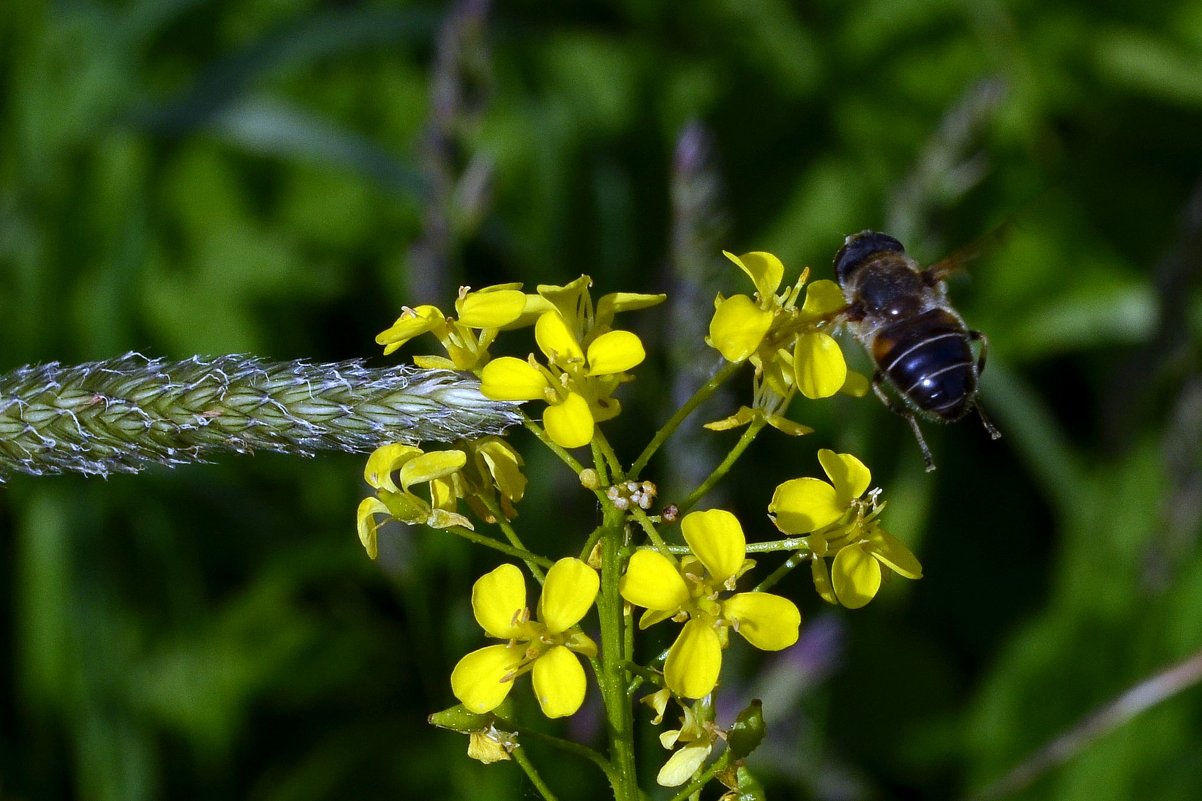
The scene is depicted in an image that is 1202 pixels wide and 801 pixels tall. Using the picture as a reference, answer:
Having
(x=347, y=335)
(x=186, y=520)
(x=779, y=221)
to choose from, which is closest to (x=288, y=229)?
(x=347, y=335)

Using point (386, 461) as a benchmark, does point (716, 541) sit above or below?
below

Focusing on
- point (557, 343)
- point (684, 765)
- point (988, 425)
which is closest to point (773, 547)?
point (684, 765)

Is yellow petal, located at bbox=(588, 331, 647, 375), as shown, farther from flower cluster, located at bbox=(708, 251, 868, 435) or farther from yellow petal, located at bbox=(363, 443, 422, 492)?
yellow petal, located at bbox=(363, 443, 422, 492)

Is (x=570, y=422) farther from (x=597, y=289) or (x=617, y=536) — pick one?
(x=597, y=289)

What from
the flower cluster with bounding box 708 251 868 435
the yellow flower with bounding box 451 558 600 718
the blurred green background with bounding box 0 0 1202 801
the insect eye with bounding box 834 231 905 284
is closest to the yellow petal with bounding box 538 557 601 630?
the yellow flower with bounding box 451 558 600 718

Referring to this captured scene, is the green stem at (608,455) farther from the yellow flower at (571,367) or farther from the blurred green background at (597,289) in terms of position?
the blurred green background at (597,289)

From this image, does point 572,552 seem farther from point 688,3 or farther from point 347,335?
point 688,3

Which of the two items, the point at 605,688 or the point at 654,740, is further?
the point at 654,740
